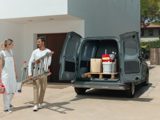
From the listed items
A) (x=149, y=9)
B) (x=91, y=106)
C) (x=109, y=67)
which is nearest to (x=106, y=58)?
(x=109, y=67)

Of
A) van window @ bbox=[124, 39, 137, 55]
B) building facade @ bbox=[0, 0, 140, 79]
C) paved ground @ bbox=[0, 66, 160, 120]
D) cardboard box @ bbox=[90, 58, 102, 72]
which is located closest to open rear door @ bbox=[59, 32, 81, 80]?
cardboard box @ bbox=[90, 58, 102, 72]

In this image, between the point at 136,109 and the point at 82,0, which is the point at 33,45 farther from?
the point at 136,109

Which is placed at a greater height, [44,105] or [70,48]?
[70,48]

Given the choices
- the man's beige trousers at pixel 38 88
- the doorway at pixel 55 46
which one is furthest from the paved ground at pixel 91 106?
the doorway at pixel 55 46

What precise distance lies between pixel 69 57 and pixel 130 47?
77.7 inches

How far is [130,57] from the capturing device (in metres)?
11.6

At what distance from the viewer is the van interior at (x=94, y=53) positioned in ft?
40.5

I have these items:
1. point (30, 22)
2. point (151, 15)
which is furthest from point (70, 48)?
point (151, 15)

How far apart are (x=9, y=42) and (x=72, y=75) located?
2.98 m

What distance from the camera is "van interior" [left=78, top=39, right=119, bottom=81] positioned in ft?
40.5

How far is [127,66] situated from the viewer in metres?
11.4

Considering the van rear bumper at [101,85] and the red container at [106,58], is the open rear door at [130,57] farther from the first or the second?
the red container at [106,58]

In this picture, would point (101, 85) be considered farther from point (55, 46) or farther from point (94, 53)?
point (55, 46)

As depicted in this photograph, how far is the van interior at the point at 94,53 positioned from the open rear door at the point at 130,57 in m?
0.80
